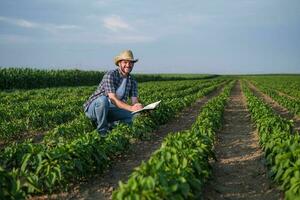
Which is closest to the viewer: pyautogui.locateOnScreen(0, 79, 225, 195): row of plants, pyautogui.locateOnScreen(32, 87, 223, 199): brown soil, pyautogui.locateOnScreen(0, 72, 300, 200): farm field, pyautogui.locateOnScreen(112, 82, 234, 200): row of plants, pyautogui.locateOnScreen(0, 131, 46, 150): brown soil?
pyautogui.locateOnScreen(112, 82, 234, 200): row of plants

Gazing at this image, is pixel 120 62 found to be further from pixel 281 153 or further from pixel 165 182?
pixel 165 182

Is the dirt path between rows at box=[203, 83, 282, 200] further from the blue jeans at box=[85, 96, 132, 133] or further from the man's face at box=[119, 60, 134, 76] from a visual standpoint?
the man's face at box=[119, 60, 134, 76]

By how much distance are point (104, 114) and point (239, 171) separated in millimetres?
3265

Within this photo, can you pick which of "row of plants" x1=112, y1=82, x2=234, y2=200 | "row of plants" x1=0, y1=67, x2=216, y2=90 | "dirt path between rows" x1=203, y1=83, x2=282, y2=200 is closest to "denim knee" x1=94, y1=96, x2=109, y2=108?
"dirt path between rows" x1=203, y1=83, x2=282, y2=200

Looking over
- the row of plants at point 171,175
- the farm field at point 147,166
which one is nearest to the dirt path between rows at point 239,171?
the farm field at point 147,166

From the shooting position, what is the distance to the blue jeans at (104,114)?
8.81m

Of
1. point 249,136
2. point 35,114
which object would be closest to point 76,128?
point 35,114

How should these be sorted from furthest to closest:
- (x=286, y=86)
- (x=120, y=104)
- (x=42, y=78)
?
(x=286, y=86)
(x=42, y=78)
(x=120, y=104)

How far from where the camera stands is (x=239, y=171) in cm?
682

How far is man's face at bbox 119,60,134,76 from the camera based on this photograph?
8.52 m

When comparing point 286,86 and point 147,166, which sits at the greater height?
point 147,166

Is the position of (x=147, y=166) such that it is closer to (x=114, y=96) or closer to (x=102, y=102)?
(x=114, y=96)

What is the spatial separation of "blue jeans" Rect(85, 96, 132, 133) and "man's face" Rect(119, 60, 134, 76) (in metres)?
0.71

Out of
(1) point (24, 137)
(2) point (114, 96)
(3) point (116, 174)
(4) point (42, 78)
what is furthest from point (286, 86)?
(3) point (116, 174)
